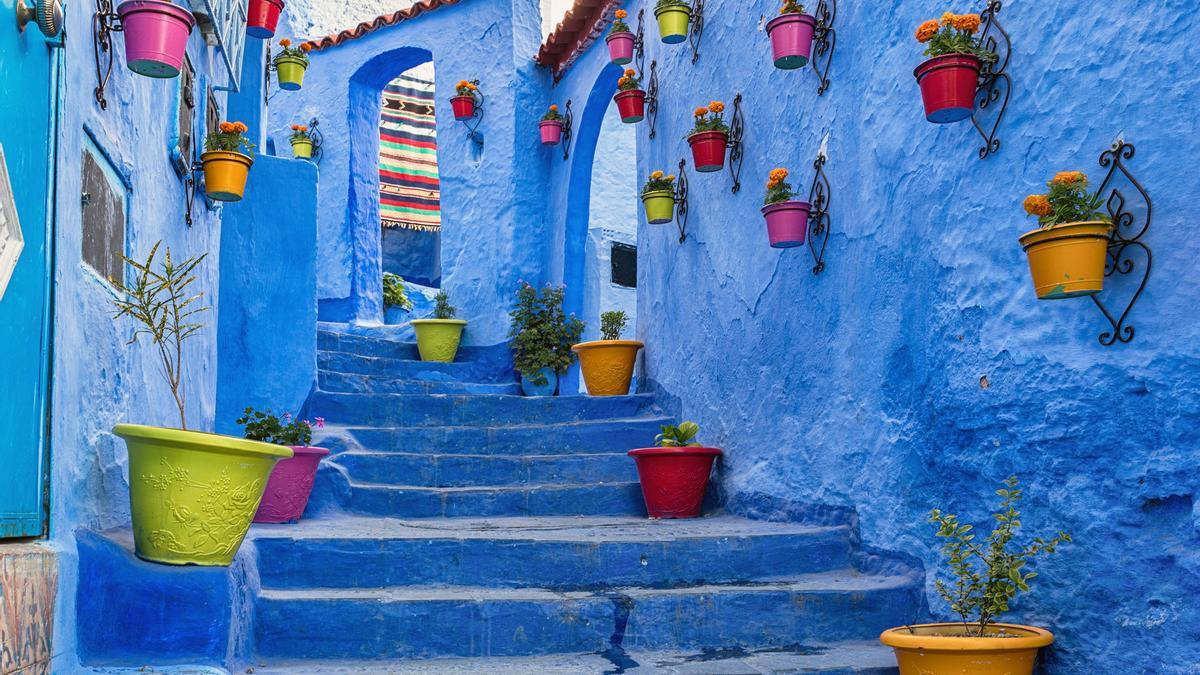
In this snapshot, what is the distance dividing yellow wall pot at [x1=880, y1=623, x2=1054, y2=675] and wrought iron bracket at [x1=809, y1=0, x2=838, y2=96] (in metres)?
2.53

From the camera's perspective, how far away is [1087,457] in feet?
9.34

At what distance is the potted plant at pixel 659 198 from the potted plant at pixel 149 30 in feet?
12.1

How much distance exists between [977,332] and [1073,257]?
680mm

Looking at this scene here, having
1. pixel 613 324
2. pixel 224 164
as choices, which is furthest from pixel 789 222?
pixel 613 324

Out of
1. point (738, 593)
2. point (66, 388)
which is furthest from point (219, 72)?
point (738, 593)

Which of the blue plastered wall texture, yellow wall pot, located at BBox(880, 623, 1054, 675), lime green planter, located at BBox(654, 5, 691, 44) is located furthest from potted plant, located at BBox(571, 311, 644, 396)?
yellow wall pot, located at BBox(880, 623, 1054, 675)

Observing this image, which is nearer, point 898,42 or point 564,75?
point 898,42

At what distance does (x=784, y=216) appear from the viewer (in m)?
4.44

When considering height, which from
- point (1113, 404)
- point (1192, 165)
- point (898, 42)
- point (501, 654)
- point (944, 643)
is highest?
point (898, 42)

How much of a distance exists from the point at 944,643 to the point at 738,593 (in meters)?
1.03

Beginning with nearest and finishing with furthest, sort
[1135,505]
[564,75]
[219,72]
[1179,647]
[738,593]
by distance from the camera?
[1179,647] → [1135,505] → [738,593] → [219,72] → [564,75]

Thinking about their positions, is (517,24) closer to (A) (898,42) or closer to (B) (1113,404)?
(A) (898,42)

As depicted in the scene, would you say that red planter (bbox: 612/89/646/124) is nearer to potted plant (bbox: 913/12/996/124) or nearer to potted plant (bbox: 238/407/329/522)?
potted plant (bbox: 238/407/329/522)

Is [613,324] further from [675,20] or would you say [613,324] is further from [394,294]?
[394,294]
